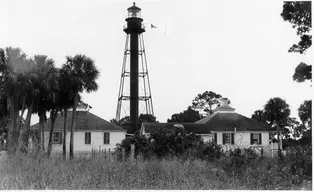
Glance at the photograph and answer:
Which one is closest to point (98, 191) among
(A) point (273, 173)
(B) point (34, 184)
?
(B) point (34, 184)

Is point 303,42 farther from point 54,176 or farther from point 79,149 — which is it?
point 79,149

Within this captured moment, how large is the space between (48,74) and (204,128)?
1121 centimetres

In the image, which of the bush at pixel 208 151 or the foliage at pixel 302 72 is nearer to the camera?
the foliage at pixel 302 72

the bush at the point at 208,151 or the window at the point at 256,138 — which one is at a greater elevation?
the window at the point at 256,138

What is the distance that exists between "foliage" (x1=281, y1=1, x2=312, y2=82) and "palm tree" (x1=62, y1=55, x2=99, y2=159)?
17631 mm

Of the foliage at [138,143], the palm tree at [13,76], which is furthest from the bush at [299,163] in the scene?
the palm tree at [13,76]

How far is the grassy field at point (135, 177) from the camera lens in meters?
8.21

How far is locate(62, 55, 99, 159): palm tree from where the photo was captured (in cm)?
2638

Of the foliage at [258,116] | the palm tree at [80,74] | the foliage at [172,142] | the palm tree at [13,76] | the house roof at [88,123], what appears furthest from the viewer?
the house roof at [88,123]

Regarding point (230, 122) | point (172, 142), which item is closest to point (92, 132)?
point (230, 122)

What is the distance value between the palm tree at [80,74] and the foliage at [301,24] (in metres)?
17.6

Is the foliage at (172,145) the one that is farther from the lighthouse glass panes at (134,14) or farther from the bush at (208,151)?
the lighthouse glass panes at (134,14)

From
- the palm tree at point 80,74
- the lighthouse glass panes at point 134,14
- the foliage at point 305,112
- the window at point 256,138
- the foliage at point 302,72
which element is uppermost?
the lighthouse glass panes at point 134,14

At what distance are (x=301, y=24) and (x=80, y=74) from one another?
18376 mm
